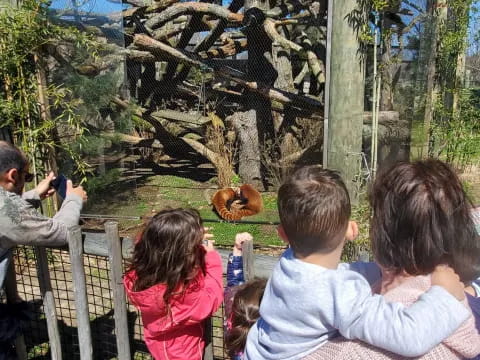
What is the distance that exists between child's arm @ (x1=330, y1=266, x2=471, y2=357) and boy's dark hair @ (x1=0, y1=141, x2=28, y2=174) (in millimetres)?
1542

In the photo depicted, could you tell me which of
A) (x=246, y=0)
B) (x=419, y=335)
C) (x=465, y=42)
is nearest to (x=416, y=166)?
(x=419, y=335)

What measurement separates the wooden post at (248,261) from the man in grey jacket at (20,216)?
2.83 feet

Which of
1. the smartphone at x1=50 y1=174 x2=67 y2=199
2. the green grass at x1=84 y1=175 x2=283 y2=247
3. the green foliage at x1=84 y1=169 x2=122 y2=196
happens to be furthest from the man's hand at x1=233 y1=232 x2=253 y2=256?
the green grass at x1=84 y1=175 x2=283 y2=247

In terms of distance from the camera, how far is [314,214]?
1104 millimetres

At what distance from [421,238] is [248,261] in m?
0.83

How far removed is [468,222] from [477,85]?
35.4 feet

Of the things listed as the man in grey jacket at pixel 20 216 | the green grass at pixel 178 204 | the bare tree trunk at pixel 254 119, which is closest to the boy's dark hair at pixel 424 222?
the man in grey jacket at pixel 20 216

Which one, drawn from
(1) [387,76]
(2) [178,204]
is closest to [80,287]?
(1) [387,76]

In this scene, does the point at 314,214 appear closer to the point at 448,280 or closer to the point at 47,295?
the point at 448,280

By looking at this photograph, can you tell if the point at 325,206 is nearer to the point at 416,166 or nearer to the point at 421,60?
the point at 416,166

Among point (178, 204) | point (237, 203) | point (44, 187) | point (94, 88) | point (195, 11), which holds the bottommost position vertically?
point (178, 204)

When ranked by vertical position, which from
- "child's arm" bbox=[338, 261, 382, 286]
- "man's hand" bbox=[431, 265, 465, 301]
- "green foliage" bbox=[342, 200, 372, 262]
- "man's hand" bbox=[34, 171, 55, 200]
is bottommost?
"green foliage" bbox=[342, 200, 372, 262]

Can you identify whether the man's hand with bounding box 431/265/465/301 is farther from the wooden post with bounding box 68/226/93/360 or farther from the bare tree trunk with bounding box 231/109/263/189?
the bare tree trunk with bounding box 231/109/263/189

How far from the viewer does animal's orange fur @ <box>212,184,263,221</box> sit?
598cm
